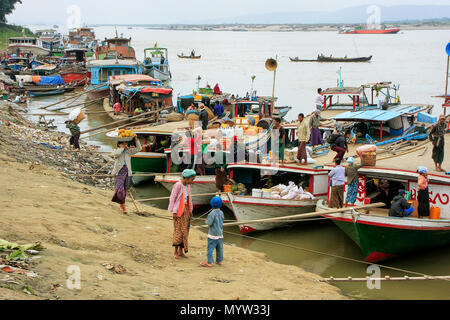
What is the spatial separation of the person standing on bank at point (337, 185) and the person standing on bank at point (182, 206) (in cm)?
431

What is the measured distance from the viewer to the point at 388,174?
11172 mm

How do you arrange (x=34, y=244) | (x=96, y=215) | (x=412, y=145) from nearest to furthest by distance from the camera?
(x=34, y=244) < (x=96, y=215) < (x=412, y=145)

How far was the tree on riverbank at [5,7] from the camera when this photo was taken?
3104 inches

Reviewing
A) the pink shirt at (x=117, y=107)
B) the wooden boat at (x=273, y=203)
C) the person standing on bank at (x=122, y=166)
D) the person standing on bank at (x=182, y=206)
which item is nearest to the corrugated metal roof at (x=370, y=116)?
the wooden boat at (x=273, y=203)

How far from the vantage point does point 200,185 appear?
1439 cm

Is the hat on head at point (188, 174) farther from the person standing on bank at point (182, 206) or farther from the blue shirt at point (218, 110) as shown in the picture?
the blue shirt at point (218, 110)

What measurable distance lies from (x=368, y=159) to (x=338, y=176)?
70 cm

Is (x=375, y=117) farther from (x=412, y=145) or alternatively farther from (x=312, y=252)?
(x=312, y=252)

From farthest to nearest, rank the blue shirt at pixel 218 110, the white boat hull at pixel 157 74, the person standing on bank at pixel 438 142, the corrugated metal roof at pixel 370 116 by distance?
1. the white boat hull at pixel 157 74
2. the blue shirt at pixel 218 110
3. the corrugated metal roof at pixel 370 116
4. the person standing on bank at pixel 438 142

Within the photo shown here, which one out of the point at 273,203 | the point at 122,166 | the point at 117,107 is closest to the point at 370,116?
the point at 273,203

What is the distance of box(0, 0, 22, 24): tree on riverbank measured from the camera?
259 feet
